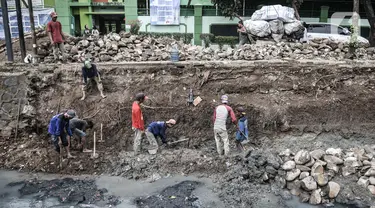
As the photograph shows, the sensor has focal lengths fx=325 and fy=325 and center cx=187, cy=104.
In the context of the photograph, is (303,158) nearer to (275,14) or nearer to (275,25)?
(275,25)

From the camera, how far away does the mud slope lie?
985 cm

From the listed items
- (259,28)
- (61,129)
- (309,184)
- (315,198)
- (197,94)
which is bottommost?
(315,198)

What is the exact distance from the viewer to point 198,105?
10.1m

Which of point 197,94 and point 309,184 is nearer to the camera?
point 309,184

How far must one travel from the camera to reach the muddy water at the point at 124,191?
7.19 metres

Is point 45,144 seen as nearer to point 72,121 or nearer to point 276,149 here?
point 72,121

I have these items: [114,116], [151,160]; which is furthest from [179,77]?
[151,160]

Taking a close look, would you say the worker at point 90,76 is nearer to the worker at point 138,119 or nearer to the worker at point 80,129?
the worker at point 80,129

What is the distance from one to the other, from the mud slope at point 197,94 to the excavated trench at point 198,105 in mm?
30

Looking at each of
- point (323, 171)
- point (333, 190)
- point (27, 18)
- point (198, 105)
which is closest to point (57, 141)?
point (198, 105)

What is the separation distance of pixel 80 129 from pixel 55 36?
374cm

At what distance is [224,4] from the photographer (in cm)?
1867

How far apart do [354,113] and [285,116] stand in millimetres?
2202

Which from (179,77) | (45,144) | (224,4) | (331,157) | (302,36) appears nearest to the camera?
(331,157)
